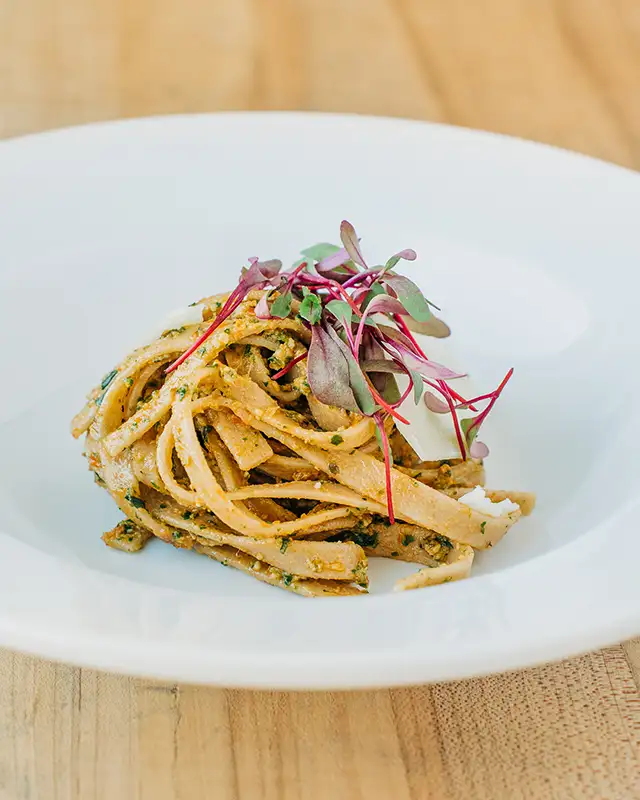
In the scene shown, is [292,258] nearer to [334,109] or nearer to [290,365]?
[290,365]

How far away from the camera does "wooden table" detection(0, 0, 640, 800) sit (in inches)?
77.9

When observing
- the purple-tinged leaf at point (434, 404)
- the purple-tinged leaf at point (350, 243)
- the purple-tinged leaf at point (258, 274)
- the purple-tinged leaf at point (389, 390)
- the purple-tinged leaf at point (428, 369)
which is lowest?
the purple-tinged leaf at point (434, 404)

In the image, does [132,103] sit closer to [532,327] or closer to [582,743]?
[532,327]

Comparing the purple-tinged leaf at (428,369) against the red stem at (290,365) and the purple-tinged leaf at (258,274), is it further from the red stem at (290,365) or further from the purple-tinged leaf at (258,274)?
the purple-tinged leaf at (258,274)

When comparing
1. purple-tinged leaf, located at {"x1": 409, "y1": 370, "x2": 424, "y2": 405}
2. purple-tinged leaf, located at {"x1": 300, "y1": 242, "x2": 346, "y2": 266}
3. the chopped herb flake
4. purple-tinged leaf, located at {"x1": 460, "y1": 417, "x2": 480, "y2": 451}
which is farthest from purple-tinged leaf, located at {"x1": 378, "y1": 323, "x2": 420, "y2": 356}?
the chopped herb flake

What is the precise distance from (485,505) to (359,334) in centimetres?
50

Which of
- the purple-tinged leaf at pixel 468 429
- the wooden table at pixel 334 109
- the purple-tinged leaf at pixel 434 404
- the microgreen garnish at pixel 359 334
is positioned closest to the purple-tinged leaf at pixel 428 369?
the microgreen garnish at pixel 359 334

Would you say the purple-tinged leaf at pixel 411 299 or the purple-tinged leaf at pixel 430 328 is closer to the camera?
the purple-tinged leaf at pixel 411 299

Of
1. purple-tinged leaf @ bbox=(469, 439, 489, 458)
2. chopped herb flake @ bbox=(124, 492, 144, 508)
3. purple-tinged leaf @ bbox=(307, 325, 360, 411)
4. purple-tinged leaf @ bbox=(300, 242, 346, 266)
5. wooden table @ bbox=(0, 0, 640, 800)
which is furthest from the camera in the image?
purple-tinged leaf @ bbox=(300, 242, 346, 266)

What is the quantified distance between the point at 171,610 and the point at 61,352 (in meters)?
1.50

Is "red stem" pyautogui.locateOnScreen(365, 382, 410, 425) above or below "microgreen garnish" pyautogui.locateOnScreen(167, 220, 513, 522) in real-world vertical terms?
below

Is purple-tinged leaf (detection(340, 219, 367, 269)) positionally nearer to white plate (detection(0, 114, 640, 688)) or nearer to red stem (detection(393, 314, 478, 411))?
red stem (detection(393, 314, 478, 411))

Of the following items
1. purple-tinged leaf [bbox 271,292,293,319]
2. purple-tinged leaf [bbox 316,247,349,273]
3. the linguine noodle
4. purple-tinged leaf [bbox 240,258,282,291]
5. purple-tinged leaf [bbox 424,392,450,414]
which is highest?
purple-tinged leaf [bbox 316,247,349,273]

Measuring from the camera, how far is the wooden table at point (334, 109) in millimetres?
1979
